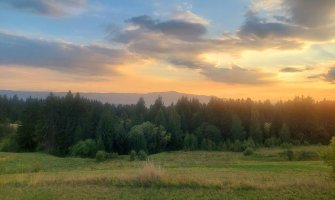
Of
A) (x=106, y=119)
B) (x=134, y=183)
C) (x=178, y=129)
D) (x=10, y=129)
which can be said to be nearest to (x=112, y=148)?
(x=106, y=119)

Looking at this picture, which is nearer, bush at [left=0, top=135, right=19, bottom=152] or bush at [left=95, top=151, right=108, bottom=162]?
bush at [left=95, top=151, right=108, bottom=162]

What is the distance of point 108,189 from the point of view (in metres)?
23.1

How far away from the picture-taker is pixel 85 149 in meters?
93.6

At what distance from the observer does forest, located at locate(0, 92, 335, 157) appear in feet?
339

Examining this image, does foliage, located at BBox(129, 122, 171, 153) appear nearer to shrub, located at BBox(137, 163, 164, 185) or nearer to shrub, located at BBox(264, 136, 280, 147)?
shrub, located at BBox(264, 136, 280, 147)

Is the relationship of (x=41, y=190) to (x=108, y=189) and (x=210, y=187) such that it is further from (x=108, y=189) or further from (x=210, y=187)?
(x=210, y=187)

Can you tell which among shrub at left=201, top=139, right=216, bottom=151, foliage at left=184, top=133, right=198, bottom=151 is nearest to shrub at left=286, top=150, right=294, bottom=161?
shrub at left=201, top=139, right=216, bottom=151

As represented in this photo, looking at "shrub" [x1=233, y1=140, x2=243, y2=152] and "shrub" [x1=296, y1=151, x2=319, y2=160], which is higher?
"shrub" [x1=296, y1=151, x2=319, y2=160]

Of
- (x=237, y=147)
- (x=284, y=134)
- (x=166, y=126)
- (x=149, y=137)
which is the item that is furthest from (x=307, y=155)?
(x=166, y=126)

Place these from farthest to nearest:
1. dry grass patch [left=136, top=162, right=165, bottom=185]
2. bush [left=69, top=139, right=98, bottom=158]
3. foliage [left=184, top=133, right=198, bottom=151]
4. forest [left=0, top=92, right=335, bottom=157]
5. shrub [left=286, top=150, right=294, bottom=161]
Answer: foliage [left=184, top=133, right=198, bottom=151]
forest [left=0, top=92, right=335, bottom=157]
bush [left=69, top=139, right=98, bottom=158]
shrub [left=286, top=150, right=294, bottom=161]
dry grass patch [left=136, top=162, right=165, bottom=185]

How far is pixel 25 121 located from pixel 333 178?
9440 centimetres

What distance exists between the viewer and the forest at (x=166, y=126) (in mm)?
103375

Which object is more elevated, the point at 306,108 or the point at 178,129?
the point at 306,108

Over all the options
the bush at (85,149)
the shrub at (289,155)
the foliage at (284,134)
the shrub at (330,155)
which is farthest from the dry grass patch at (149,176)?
the foliage at (284,134)
